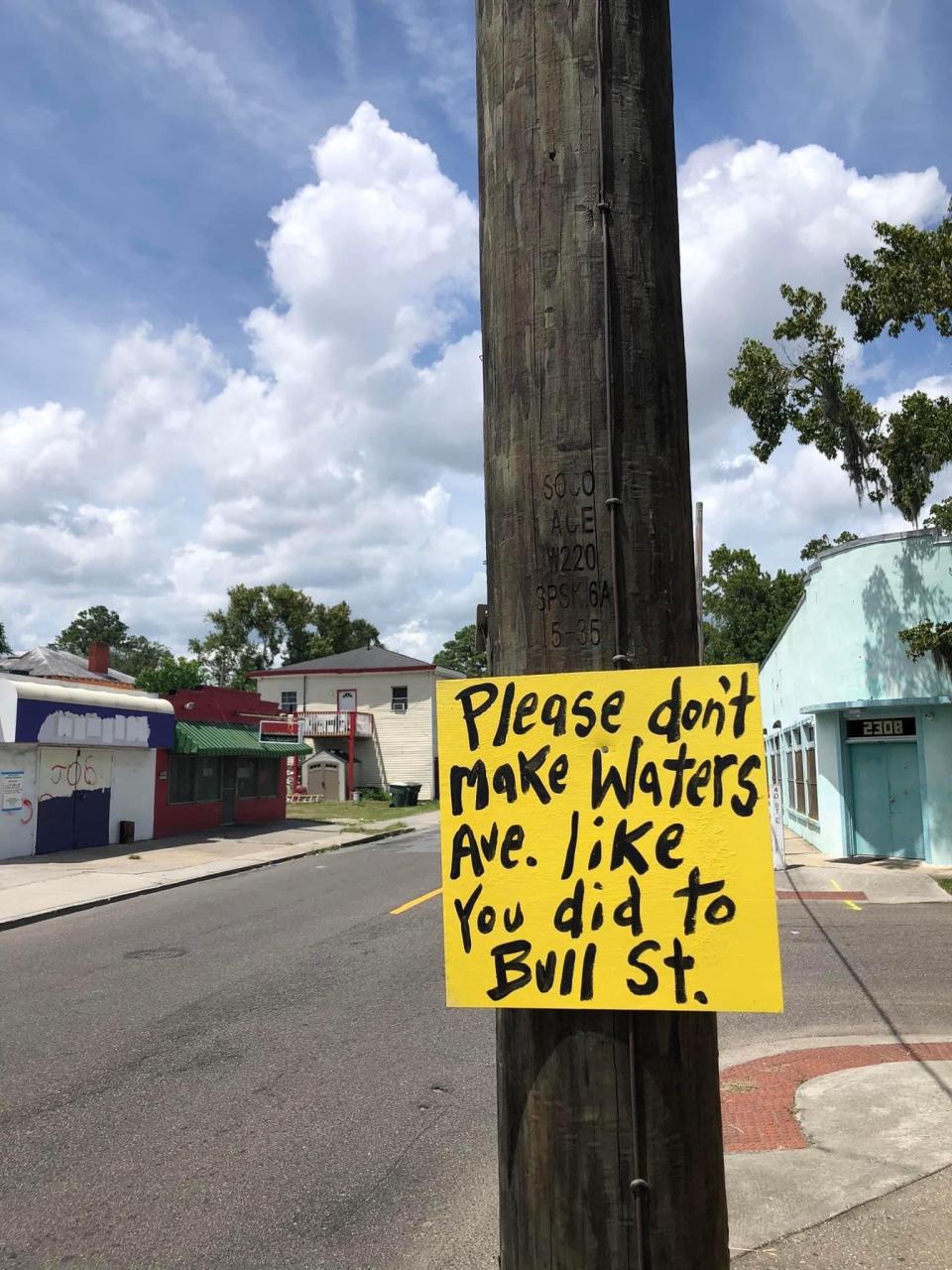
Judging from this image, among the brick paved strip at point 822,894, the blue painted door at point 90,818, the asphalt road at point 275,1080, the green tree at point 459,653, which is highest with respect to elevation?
the green tree at point 459,653

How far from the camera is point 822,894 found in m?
14.7

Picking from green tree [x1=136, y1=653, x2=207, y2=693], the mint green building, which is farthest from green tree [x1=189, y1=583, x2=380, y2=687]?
the mint green building

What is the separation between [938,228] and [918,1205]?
570 inches

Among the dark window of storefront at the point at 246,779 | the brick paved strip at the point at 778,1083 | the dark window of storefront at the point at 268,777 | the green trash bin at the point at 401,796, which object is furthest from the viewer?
the green trash bin at the point at 401,796

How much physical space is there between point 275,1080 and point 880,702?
14907 millimetres

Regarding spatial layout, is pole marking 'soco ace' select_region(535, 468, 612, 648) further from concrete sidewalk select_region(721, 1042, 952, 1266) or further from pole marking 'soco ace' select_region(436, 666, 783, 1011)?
concrete sidewalk select_region(721, 1042, 952, 1266)

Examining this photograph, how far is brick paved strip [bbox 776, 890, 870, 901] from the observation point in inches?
570

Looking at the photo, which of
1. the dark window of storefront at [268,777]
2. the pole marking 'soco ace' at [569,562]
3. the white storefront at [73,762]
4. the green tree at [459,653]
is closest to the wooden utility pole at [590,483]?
the pole marking 'soco ace' at [569,562]

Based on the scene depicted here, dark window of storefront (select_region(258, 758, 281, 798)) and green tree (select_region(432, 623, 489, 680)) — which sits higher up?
green tree (select_region(432, 623, 489, 680))

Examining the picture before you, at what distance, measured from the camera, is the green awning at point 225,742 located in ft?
86.1

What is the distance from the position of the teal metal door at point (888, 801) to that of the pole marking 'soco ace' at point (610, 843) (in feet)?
59.2

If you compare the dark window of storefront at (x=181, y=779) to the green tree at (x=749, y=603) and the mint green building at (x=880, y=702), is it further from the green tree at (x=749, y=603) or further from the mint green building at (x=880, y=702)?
the green tree at (x=749, y=603)

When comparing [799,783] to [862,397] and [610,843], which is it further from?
[610,843]

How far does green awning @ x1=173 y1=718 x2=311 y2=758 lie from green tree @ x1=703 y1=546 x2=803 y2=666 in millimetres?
36280
